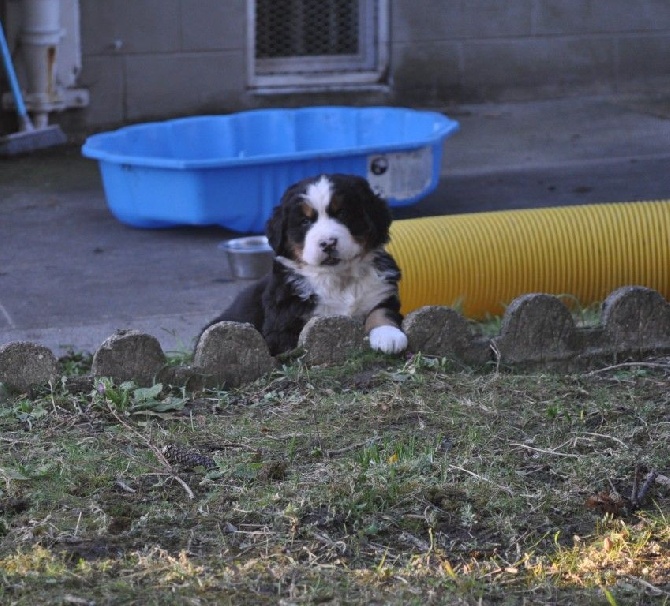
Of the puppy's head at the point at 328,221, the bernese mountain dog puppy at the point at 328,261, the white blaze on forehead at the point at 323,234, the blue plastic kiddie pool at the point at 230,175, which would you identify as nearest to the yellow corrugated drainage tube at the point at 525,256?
the bernese mountain dog puppy at the point at 328,261

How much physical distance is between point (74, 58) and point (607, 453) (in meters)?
8.05

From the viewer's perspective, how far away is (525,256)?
19.7 feet

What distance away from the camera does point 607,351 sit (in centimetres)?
459

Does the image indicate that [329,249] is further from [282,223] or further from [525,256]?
[525,256]

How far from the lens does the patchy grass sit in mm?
2854

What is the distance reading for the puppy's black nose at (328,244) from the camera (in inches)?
178

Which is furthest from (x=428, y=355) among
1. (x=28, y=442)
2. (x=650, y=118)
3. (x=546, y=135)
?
(x=650, y=118)

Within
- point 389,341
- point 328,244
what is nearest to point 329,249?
point 328,244

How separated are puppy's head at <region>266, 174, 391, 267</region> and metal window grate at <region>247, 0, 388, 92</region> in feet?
23.5

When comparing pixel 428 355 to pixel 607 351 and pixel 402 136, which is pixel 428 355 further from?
pixel 402 136

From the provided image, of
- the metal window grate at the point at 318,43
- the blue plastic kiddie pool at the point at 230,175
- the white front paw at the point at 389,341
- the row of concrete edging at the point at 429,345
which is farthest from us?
the metal window grate at the point at 318,43

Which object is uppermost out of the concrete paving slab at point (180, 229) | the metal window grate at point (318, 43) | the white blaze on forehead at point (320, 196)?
the metal window grate at point (318, 43)

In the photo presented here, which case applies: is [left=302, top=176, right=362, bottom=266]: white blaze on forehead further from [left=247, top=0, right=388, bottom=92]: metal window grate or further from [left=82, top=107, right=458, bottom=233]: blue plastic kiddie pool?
[left=247, top=0, right=388, bottom=92]: metal window grate

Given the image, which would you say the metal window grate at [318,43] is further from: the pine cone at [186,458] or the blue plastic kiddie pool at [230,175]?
the pine cone at [186,458]
